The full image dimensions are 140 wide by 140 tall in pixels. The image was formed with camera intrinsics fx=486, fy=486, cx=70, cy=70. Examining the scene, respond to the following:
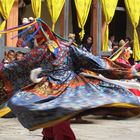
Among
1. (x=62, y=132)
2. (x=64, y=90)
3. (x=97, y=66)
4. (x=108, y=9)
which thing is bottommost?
(x=62, y=132)

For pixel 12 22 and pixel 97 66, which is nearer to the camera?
pixel 97 66

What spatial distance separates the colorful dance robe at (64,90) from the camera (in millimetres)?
4211

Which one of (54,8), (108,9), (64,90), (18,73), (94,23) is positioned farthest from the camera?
(94,23)

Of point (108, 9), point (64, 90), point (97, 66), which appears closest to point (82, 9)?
point (108, 9)

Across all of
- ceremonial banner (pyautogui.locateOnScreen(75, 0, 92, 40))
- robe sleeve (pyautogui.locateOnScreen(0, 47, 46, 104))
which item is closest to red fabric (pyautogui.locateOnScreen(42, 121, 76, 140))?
robe sleeve (pyautogui.locateOnScreen(0, 47, 46, 104))

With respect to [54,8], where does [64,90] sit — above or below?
below

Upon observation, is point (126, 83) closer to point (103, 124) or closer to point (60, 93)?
point (60, 93)

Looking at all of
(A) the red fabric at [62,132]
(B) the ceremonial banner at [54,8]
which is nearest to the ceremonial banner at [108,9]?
(B) the ceremonial banner at [54,8]

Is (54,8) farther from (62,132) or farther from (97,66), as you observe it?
(62,132)

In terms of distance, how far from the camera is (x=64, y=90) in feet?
14.9

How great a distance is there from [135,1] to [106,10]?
1092mm

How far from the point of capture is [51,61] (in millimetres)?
4891

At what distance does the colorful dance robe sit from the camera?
4211 mm

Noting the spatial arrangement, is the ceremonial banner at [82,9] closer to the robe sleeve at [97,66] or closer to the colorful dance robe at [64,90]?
the colorful dance robe at [64,90]
